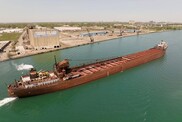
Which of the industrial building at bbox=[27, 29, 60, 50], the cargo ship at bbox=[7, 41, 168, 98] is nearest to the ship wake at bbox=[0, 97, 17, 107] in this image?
the cargo ship at bbox=[7, 41, 168, 98]

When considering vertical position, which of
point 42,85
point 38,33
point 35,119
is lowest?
point 35,119

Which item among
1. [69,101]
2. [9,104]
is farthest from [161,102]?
[9,104]

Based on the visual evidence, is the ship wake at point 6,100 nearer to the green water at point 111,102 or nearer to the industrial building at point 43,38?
the green water at point 111,102

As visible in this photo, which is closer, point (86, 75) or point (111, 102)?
point (111, 102)

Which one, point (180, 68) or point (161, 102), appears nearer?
point (161, 102)

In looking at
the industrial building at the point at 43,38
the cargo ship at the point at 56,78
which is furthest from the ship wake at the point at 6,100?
the industrial building at the point at 43,38

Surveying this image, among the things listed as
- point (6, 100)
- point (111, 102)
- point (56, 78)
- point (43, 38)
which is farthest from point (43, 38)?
point (111, 102)

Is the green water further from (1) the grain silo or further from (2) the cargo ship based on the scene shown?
(1) the grain silo

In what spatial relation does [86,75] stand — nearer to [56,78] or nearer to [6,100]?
[56,78]

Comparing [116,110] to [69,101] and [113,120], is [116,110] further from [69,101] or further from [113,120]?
[69,101]
